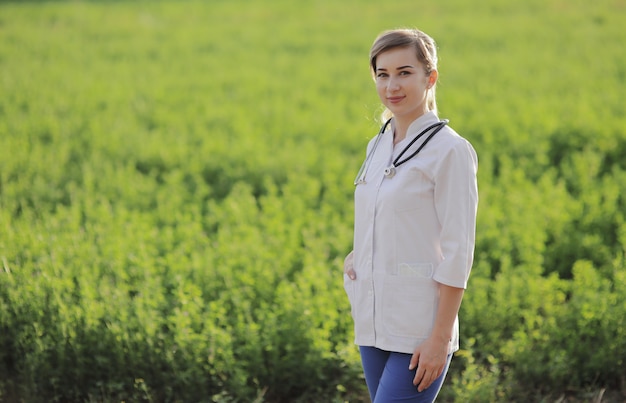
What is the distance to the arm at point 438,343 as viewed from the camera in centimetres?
→ 238

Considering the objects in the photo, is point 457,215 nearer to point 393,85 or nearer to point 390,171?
point 390,171

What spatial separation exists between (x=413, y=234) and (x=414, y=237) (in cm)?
1

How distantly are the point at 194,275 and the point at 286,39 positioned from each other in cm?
1385

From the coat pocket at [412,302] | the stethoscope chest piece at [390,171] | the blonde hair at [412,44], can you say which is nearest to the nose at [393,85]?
the blonde hair at [412,44]

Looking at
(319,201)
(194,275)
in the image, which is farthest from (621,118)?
(194,275)

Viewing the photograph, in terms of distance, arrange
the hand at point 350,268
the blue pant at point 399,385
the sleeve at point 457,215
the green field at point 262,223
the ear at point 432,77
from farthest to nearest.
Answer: the green field at point 262,223, the hand at point 350,268, the ear at point 432,77, the blue pant at point 399,385, the sleeve at point 457,215

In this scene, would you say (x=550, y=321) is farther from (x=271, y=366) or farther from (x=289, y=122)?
(x=289, y=122)

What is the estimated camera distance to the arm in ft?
7.80

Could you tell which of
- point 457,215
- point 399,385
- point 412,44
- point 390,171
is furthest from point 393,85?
point 399,385

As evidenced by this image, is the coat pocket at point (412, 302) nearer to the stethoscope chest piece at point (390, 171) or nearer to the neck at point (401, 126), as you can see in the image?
the stethoscope chest piece at point (390, 171)

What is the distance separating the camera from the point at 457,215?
91.4 inches

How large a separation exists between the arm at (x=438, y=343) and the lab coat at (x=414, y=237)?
1.6 inches

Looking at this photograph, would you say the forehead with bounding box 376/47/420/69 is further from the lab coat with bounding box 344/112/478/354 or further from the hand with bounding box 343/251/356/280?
the hand with bounding box 343/251/356/280

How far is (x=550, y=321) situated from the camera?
4.34 meters
